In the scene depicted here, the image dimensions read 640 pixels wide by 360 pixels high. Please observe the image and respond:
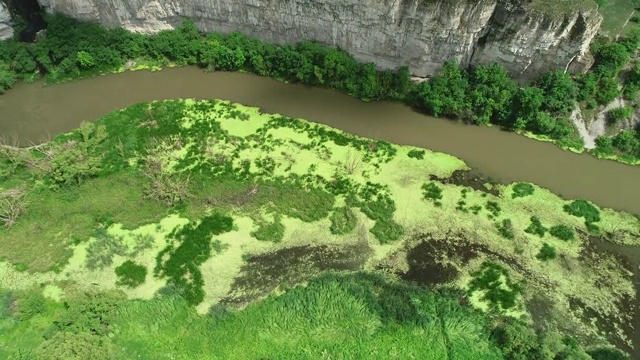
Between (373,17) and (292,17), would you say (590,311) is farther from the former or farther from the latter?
(292,17)

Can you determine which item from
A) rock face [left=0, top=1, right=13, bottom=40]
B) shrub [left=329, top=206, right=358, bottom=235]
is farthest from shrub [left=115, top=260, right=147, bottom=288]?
rock face [left=0, top=1, right=13, bottom=40]

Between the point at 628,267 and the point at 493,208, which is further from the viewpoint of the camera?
the point at 493,208

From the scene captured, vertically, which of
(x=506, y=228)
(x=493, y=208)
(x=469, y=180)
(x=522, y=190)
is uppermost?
(x=522, y=190)

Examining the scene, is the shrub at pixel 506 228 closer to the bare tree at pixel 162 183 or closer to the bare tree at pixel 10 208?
the bare tree at pixel 162 183

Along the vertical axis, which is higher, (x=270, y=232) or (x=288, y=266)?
(x=270, y=232)

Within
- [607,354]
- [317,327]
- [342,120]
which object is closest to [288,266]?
[317,327]

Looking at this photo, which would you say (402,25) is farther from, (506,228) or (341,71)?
(506,228)

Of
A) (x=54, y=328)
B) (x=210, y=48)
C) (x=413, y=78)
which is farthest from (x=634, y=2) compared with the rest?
(x=54, y=328)
